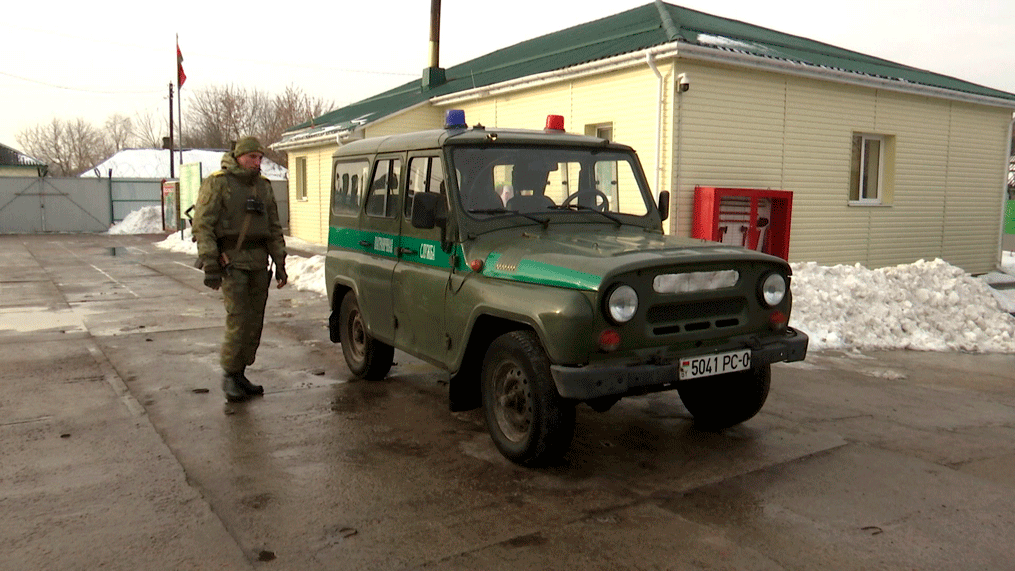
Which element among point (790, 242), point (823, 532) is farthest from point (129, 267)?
point (823, 532)

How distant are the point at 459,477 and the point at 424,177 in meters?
2.15

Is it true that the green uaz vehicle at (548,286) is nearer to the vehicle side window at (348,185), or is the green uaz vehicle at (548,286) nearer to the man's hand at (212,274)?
the vehicle side window at (348,185)

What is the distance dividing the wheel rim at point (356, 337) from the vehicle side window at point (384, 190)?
98cm

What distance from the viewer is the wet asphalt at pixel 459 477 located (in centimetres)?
350

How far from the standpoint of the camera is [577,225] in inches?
208

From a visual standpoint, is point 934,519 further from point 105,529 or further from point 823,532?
point 105,529

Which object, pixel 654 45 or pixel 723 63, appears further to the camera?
pixel 723 63

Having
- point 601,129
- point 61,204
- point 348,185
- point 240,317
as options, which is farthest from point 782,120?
point 61,204

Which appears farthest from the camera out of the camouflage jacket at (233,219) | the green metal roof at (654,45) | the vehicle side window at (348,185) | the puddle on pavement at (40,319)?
the green metal roof at (654,45)

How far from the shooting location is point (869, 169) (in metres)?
15.2

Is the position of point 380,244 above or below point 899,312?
above

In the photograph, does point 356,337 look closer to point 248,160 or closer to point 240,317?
point 240,317

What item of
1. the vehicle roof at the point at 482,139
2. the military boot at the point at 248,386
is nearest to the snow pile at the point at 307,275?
the military boot at the point at 248,386

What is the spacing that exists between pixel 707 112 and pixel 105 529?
419 inches
